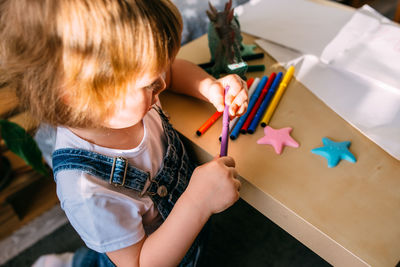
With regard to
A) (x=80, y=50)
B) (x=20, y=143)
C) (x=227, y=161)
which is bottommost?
(x=20, y=143)

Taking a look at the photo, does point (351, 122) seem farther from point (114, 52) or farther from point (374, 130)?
point (114, 52)

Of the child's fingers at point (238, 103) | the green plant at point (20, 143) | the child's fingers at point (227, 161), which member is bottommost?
the green plant at point (20, 143)

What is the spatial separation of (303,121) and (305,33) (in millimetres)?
268

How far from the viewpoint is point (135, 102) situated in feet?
1.30

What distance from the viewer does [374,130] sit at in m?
0.49

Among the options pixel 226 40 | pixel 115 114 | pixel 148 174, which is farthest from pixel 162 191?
pixel 226 40

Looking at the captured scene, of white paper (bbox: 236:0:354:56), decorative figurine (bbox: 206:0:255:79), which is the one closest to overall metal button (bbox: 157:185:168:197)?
decorative figurine (bbox: 206:0:255:79)

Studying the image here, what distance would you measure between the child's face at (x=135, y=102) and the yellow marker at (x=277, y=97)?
18 cm

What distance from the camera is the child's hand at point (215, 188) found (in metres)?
0.43

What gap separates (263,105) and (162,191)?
22cm

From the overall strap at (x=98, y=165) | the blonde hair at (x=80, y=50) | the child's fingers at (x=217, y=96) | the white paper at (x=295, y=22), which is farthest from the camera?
the white paper at (x=295, y=22)

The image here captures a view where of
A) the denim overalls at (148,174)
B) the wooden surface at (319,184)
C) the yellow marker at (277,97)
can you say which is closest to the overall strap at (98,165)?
the denim overalls at (148,174)

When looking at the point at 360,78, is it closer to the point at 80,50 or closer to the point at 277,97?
the point at 277,97

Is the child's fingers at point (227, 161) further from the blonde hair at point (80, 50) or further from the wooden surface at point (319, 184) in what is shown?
the blonde hair at point (80, 50)
